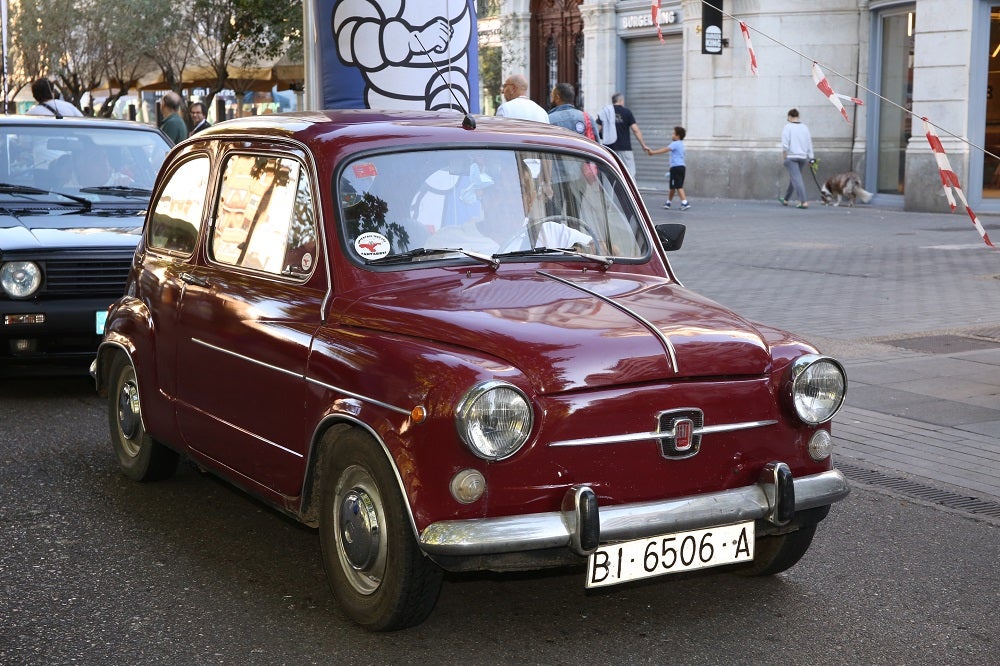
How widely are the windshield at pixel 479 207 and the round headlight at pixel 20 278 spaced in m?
3.72

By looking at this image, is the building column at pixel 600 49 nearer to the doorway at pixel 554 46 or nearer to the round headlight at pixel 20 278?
the doorway at pixel 554 46

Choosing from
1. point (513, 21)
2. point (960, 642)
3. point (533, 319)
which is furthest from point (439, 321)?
point (513, 21)

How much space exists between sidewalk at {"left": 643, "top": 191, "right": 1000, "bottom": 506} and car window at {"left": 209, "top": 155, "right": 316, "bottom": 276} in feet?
9.61

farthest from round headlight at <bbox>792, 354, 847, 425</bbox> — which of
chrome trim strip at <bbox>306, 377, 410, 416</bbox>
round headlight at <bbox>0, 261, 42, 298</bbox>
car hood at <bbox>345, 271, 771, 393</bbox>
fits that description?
round headlight at <bbox>0, 261, 42, 298</bbox>

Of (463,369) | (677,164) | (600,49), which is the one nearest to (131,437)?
(463,369)

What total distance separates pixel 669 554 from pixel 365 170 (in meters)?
1.77

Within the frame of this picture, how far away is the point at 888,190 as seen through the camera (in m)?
23.8

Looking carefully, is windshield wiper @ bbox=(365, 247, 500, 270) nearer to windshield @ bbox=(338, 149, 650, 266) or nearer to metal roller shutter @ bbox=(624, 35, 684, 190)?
windshield @ bbox=(338, 149, 650, 266)

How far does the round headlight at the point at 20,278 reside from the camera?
25.8 feet

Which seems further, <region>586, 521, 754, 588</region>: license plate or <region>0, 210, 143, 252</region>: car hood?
<region>0, 210, 143, 252</region>: car hood

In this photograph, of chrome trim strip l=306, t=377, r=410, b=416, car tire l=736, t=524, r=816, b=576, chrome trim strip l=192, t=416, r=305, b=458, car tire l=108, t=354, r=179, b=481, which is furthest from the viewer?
car tire l=108, t=354, r=179, b=481

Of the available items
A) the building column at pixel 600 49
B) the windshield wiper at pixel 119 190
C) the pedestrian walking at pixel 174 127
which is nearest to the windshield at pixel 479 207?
the windshield wiper at pixel 119 190

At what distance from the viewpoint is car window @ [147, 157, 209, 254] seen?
565 cm

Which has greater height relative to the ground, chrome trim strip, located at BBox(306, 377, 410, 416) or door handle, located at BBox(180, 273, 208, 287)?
door handle, located at BBox(180, 273, 208, 287)
